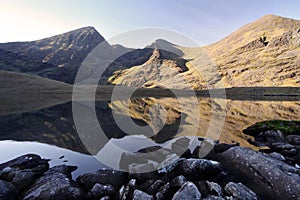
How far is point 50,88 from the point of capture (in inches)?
5015

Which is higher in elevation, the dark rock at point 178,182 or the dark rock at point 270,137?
the dark rock at point 178,182

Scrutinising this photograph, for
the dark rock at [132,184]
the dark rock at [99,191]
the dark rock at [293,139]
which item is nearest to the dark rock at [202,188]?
the dark rock at [132,184]

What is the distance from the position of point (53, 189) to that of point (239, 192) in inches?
371

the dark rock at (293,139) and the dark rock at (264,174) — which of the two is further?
the dark rock at (293,139)

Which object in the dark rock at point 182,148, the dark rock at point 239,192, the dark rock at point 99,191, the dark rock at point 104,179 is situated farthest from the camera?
the dark rock at point 182,148

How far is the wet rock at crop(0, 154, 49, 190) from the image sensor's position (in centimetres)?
1110

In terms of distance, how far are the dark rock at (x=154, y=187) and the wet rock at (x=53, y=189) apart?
3.64 metres

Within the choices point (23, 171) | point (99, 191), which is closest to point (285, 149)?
point (99, 191)

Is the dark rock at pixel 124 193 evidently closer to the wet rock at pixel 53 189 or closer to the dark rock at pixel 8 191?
the wet rock at pixel 53 189

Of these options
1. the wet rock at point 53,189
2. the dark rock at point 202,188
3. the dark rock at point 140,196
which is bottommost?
the dark rock at point 202,188

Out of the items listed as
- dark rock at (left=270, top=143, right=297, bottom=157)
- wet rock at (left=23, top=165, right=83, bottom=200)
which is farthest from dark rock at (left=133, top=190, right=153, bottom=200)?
dark rock at (left=270, top=143, right=297, bottom=157)

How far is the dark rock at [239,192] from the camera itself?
916cm

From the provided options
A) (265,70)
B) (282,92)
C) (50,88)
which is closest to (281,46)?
Answer: (265,70)

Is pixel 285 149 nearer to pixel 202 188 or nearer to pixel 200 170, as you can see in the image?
pixel 200 170
